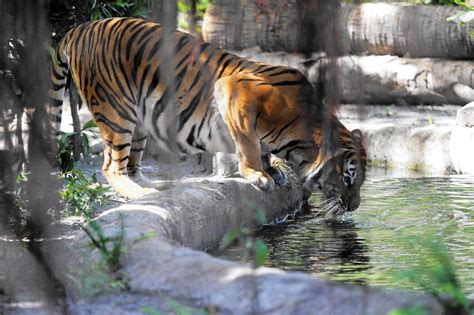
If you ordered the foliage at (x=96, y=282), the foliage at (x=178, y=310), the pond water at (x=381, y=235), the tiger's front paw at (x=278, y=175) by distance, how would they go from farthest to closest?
the tiger's front paw at (x=278, y=175) → the pond water at (x=381, y=235) → the foliage at (x=96, y=282) → the foliage at (x=178, y=310)

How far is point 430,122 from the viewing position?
9305mm

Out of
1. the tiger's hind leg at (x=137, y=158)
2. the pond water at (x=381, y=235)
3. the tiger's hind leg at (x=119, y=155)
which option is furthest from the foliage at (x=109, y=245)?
the tiger's hind leg at (x=137, y=158)

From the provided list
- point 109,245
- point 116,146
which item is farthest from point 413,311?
point 116,146

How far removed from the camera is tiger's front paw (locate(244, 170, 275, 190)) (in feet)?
19.1

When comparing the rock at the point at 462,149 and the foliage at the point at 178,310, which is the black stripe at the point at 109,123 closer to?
the rock at the point at 462,149

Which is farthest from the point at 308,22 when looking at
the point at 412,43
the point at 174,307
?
the point at 174,307

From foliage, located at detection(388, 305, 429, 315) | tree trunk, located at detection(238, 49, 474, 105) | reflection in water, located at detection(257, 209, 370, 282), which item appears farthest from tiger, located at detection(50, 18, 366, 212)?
tree trunk, located at detection(238, 49, 474, 105)

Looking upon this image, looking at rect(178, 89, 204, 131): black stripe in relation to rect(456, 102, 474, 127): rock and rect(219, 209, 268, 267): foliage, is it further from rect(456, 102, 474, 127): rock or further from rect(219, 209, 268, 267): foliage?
rect(219, 209, 268, 267): foliage

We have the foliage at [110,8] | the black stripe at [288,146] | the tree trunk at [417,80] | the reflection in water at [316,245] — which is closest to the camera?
the reflection in water at [316,245]

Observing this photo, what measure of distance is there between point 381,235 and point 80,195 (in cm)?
192

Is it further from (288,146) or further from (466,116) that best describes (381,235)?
(466,116)

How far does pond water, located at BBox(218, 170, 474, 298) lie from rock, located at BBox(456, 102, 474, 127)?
849 millimetres

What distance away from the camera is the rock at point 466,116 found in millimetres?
7895

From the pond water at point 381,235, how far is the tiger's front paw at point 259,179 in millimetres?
255
